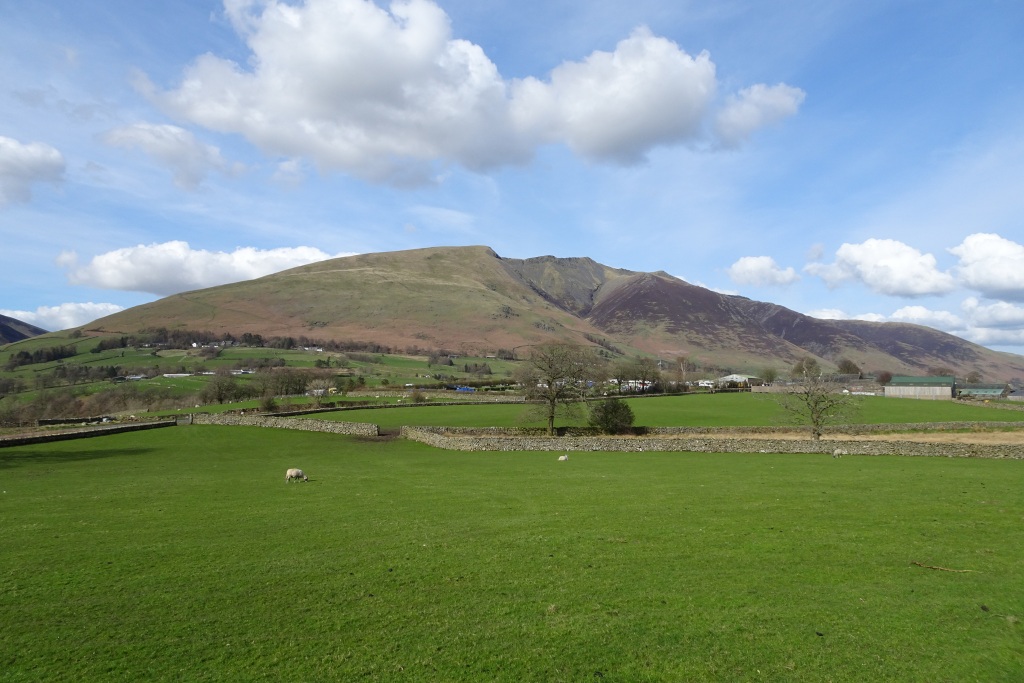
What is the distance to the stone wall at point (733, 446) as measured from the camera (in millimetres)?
37156

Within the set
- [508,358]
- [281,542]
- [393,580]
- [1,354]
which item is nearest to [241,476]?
[281,542]

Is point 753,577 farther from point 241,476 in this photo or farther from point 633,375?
point 633,375

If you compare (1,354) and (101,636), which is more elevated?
(1,354)

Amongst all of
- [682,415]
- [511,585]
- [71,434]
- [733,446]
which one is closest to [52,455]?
[71,434]

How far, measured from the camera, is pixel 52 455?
114 ft

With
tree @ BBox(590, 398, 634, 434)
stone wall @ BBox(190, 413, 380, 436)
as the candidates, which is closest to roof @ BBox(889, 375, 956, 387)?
tree @ BBox(590, 398, 634, 434)

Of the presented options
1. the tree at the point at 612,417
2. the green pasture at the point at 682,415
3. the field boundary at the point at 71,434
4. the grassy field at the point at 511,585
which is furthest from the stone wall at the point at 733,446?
the field boundary at the point at 71,434

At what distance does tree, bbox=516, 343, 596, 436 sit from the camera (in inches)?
2261

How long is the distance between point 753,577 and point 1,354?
209 metres

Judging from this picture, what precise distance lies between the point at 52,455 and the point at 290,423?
24.1m

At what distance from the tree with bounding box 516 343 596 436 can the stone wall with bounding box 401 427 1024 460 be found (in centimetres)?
1084

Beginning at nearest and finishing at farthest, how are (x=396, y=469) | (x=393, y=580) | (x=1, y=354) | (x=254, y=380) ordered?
(x=393, y=580), (x=396, y=469), (x=254, y=380), (x=1, y=354)

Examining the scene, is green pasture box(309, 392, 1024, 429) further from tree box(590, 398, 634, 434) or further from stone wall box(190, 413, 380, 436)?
stone wall box(190, 413, 380, 436)

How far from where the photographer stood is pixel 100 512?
16016mm
